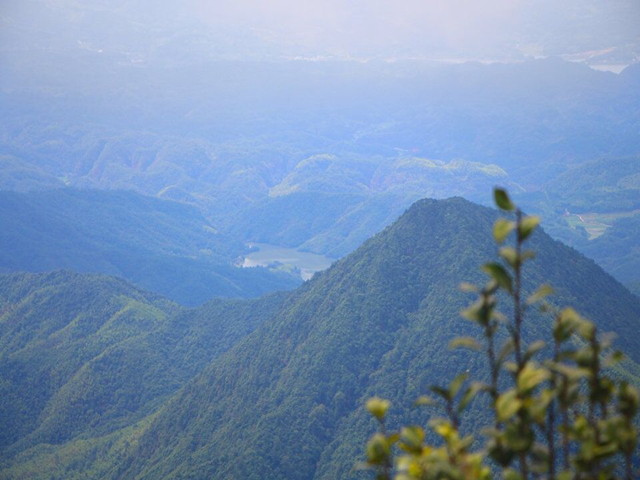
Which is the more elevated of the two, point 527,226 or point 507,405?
point 527,226

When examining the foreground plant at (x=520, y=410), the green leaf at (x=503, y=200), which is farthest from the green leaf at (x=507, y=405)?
the green leaf at (x=503, y=200)

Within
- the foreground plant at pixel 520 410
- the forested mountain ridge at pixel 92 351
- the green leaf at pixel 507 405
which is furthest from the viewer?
the forested mountain ridge at pixel 92 351

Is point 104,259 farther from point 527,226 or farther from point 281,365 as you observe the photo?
point 527,226

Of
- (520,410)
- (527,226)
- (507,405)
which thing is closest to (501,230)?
(527,226)

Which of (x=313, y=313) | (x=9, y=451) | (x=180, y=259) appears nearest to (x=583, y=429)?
(x=313, y=313)

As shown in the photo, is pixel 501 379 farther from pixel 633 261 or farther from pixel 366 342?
pixel 633 261

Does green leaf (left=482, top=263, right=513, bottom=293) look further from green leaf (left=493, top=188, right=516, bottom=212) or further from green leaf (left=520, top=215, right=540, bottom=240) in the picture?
green leaf (left=493, top=188, right=516, bottom=212)

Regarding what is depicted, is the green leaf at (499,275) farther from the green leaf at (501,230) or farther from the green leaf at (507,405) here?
the green leaf at (507,405)
